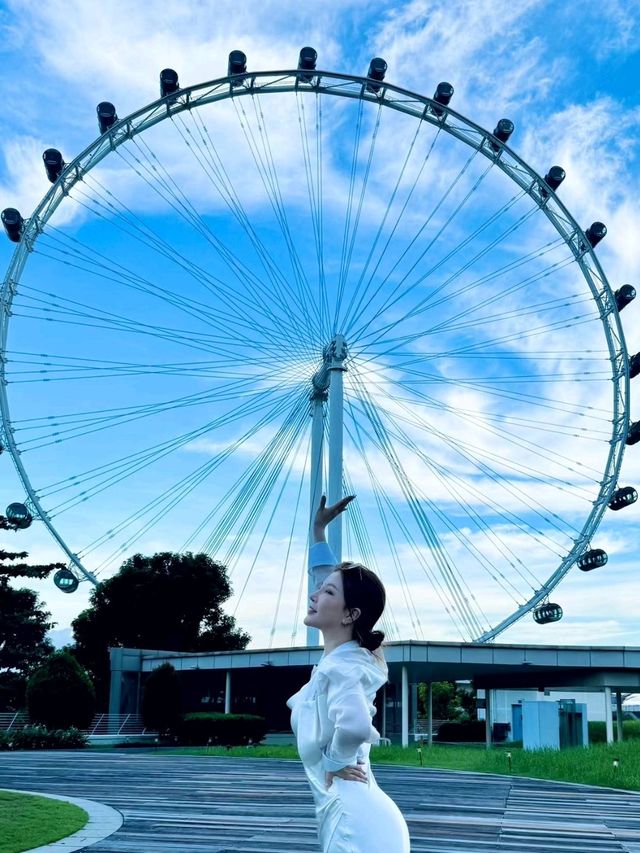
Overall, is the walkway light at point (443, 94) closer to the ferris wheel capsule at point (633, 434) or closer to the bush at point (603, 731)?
the ferris wheel capsule at point (633, 434)

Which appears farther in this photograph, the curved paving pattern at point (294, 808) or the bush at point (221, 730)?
the bush at point (221, 730)

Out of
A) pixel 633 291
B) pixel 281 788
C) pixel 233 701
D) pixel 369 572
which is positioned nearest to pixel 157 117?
pixel 633 291

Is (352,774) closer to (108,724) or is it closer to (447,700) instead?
(108,724)

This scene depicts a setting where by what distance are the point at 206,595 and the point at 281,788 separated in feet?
156

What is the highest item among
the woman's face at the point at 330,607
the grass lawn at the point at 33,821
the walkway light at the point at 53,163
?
the walkway light at the point at 53,163

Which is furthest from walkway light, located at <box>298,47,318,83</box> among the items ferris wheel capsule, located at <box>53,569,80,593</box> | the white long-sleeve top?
the white long-sleeve top

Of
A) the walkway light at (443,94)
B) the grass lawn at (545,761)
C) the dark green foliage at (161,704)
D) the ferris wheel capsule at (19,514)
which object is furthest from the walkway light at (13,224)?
the dark green foliage at (161,704)

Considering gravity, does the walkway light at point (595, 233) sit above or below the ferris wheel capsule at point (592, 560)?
above

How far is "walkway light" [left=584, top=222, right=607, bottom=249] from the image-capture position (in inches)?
1254

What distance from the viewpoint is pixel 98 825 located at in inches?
428

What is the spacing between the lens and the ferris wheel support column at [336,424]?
83.9 ft

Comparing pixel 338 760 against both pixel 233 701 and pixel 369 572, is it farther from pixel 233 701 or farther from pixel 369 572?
pixel 233 701

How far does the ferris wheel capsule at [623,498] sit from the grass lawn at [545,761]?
9.76 metres

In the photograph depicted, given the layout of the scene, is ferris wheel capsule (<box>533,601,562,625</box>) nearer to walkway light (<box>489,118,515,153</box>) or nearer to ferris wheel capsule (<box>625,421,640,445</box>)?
ferris wheel capsule (<box>625,421,640,445</box>)
